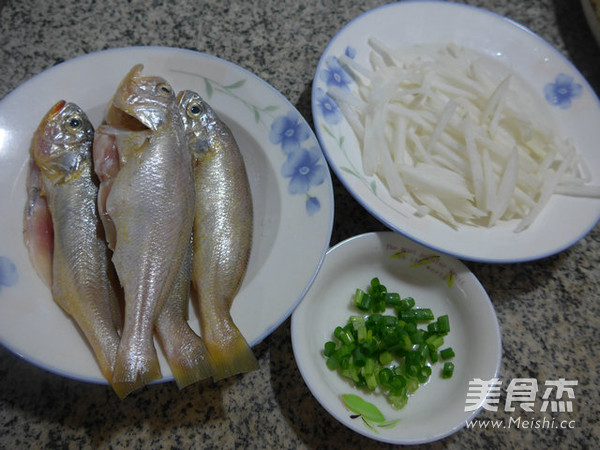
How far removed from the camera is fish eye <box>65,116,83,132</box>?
3.66 feet

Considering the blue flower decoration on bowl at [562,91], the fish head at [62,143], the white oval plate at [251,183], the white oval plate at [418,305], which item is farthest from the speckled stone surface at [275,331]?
the fish head at [62,143]

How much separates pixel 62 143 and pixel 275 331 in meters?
0.73

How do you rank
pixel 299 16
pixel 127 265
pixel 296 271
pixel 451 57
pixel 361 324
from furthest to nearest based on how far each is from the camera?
pixel 299 16 → pixel 451 57 → pixel 361 324 → pixel 296 271 → pixel 127 265

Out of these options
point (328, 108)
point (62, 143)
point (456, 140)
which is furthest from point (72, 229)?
point (456, 140)

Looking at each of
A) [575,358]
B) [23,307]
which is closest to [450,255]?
[575,358]

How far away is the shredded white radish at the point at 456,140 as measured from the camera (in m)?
1.27

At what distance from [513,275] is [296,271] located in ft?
2.39

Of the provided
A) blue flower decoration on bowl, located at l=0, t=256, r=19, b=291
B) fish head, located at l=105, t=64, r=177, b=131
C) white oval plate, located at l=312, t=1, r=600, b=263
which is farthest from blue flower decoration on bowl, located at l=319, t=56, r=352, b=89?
blue flower decoration on bowl, located at l=0, t=256, r=19, b=291

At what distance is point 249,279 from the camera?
1130mm

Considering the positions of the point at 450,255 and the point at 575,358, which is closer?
the point at 450,255

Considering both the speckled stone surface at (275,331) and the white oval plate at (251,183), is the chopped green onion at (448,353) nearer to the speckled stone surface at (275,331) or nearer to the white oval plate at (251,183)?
the speckled stone surface at (275,331)

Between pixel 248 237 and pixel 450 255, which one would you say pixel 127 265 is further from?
pixel 450 255

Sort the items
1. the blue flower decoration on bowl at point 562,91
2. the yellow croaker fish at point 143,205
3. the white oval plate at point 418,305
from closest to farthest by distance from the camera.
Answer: the yellow croaker fish at point 143,205 < the white oval plate at point 418,305 < the blue flower decoration on bowl at point 562,91

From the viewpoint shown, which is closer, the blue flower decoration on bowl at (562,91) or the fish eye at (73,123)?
the fish eye at (73,123)
